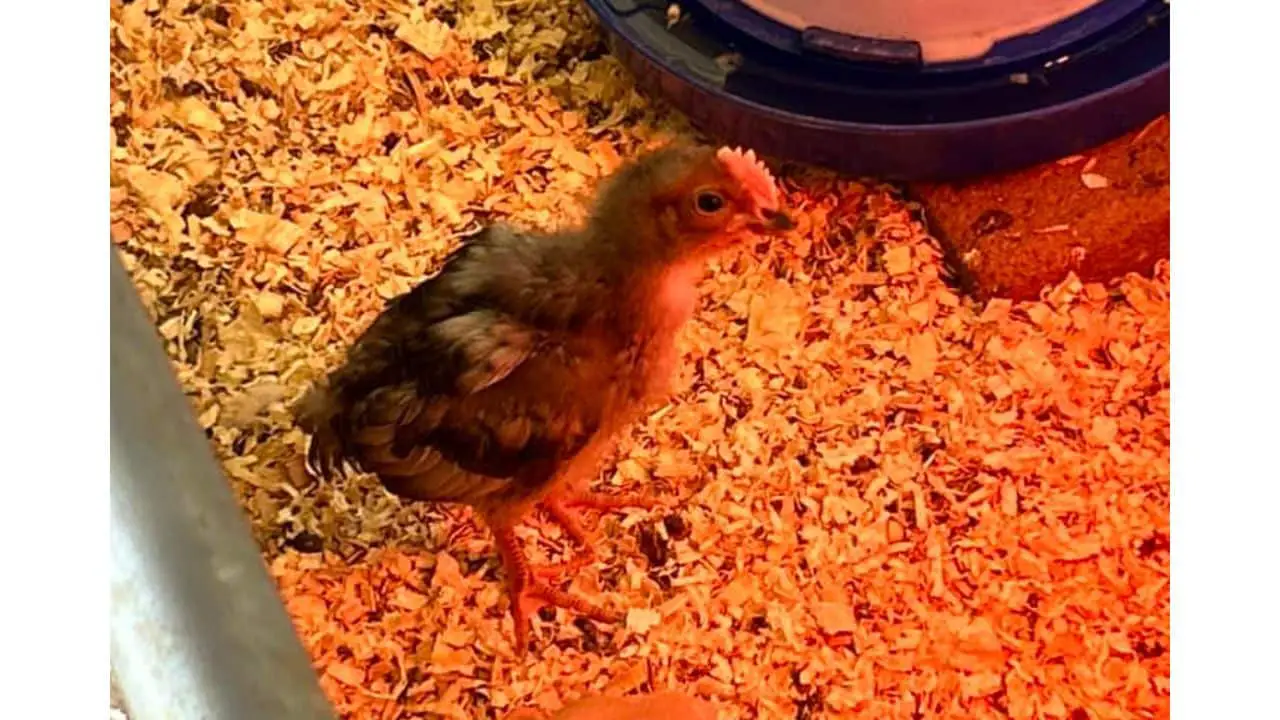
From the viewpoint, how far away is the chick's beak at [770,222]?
108 cm

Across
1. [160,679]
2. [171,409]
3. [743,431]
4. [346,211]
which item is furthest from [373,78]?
[160,679]

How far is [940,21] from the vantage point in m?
1.43

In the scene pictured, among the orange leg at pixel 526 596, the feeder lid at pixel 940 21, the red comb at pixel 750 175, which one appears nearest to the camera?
the red comb at pixel 750 175

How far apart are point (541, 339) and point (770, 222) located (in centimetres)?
19

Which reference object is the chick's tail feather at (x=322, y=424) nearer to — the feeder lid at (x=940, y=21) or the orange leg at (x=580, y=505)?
the orange leg at (x=580, y=505)

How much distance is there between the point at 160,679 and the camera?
1.25m

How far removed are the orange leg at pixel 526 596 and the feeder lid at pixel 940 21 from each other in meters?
0.57

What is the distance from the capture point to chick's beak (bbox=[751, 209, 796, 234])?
3.54ft

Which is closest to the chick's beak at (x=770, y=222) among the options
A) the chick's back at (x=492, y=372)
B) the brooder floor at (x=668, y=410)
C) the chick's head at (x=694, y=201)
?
the chick's head at (x=694, y=201)

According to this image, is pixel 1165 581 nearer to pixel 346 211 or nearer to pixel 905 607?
pixel 905 607

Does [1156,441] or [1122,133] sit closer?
[1156,441]

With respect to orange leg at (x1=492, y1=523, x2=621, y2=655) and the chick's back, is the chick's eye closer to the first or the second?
the chick's back

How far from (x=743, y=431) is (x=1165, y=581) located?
15.8 inches
